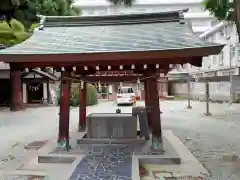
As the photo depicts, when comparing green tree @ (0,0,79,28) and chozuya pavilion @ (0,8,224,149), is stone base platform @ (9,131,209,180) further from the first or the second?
green tree @ (0,0,79,28)

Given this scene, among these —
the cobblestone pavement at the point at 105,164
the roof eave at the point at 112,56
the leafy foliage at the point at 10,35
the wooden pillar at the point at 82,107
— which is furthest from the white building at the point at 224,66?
the roof eave at the point at 112,56

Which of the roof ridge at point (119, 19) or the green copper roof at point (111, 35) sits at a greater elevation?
the roof ridge at point (119, 19)

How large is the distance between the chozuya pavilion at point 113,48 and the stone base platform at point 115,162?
0.61m

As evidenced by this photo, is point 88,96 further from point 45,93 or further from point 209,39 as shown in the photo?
point 209,39

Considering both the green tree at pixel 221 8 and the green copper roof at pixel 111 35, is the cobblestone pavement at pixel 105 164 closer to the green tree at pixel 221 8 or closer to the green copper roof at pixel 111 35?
the green copper roof at pixel 111 35

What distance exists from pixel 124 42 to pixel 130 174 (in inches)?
125

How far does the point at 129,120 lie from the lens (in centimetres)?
994

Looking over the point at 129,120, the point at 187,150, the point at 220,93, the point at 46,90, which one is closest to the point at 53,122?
the point at 129,120

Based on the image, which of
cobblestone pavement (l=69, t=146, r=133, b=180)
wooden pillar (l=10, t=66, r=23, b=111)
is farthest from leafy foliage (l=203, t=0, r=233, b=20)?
wooden pillar (l=10, t=66, r=23, b=111)

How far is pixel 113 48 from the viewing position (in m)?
7.44

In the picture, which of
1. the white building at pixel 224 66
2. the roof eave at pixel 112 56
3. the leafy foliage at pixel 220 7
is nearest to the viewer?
the roof eave at pixel 112 56

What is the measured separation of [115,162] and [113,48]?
106 inches

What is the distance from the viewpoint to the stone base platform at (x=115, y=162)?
704 cm

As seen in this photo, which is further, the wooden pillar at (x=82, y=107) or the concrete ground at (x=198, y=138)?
the wooden pillar at (x=82, y=107)
